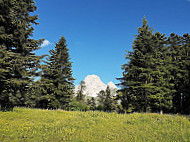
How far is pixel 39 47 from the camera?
15594mm

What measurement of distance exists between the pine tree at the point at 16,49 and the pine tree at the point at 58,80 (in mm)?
10790

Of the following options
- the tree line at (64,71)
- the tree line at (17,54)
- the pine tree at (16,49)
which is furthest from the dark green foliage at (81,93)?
the pine tree at (16,49)

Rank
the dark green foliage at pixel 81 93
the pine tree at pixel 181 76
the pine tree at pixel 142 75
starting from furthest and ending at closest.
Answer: the dark green foliage at pixel 81 93 → the pine tree at pixel 181 76 → the pine tree at pixel 142 75

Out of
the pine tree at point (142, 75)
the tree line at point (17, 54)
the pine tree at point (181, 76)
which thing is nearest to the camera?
the tree line at point (17, 54)

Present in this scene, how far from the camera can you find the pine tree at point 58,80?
2567cm

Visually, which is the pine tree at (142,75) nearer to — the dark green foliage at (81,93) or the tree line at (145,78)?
the tree line at (145,78)

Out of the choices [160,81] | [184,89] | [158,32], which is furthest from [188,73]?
[158,32]

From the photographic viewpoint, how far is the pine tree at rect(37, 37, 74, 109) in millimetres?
25672

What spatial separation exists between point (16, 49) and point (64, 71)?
14.1 m

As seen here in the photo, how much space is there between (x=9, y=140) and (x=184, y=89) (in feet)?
90.9

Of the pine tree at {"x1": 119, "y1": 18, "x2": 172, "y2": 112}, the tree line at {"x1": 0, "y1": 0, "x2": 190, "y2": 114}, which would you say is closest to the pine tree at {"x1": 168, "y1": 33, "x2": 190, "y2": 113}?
the tree line at {"x1": 0, "y1": 0, "x2": 190, "y2": 114}

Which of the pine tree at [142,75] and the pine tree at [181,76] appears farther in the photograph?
the pine tree at [181,76]

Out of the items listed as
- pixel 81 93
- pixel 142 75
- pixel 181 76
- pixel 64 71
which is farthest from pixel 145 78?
pixel 81 93

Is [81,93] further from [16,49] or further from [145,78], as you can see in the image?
[16,49]
